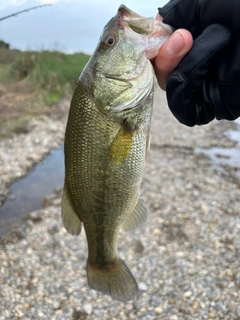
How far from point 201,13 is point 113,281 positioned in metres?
2.10

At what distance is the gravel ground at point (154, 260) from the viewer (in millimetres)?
5270

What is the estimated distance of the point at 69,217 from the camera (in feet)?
9.20

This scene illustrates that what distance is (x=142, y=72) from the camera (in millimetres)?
2434

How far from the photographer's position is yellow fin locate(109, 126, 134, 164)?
2.46 meters

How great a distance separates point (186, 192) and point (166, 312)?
3853 millimetres

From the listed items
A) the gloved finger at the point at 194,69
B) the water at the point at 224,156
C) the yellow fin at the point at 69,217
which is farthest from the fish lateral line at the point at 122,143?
the water at the point at 224,156

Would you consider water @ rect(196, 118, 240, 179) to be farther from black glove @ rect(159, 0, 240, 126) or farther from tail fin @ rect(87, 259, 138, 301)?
black glove @ rect(159, 0, 240, 126)

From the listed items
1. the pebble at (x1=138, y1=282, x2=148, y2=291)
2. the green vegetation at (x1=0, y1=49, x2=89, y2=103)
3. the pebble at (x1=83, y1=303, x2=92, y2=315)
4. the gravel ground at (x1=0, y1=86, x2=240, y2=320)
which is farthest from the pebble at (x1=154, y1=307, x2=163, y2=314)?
the green vegetation at (x1=0, y1=49, x2=89, y2=103)

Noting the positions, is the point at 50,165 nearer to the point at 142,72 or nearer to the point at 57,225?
the point at 57,225

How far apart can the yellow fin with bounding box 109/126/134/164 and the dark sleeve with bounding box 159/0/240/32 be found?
76 centimetres

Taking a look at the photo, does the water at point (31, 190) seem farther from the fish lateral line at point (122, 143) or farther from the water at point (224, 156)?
the fish lateral line at point (122, 143)

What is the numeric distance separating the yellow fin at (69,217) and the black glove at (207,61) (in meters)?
1.01

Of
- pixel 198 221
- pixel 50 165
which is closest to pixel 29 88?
pixel 50 165

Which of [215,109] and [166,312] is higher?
[215,109]
